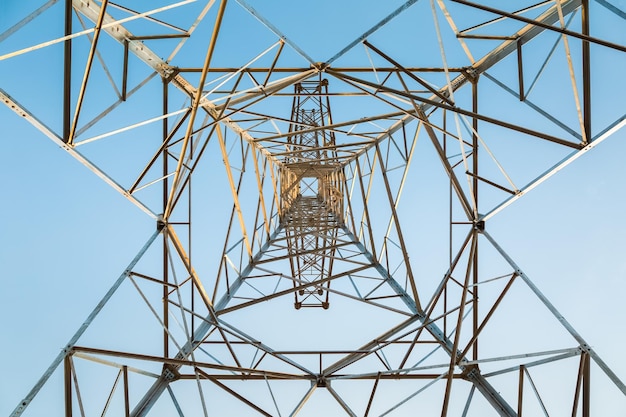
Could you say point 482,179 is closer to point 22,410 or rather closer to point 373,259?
point 373,259

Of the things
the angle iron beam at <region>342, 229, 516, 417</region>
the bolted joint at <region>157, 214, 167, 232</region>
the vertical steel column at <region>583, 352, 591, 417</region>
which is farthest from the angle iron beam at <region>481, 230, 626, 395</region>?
the bolted joint at <region>157, 214, 167, 232</region>

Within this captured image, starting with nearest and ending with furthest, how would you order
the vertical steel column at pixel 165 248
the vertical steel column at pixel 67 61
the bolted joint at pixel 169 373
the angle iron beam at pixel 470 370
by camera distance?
the vertical steel column at pixel 67 61 < the angle iron beam at pixel 470 370 < the bolted joint at pixel 169 373 < the vertical steel column at pixel 165 248

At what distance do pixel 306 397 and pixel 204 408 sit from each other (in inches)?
71.4

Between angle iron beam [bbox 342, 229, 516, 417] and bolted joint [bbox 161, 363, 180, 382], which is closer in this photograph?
angle iron beam [bbox 342, 229, 516, 417]

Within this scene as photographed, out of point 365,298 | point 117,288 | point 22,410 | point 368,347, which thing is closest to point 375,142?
point 365,298

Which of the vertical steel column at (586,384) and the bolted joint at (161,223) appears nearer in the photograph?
the vertical steel column at (586,384)

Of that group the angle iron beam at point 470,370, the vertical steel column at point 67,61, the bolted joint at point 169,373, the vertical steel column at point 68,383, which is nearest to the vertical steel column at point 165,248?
the bolted joint at point 169,373

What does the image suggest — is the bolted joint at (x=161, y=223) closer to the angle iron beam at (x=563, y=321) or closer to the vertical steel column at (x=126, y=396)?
the vertical steel column at (x=126, y=396)

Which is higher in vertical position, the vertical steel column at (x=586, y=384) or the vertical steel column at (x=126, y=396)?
the vertical steel column at (x=126, y=396)

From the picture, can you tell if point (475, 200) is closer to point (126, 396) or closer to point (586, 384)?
point (586, 384)

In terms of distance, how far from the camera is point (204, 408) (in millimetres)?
6223

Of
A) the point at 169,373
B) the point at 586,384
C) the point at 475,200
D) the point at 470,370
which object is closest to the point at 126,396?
the point at 169,373

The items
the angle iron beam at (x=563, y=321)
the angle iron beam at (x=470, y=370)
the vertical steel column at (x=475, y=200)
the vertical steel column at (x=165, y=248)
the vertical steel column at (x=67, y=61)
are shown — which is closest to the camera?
the angle iron beam at (x=563, y=321)

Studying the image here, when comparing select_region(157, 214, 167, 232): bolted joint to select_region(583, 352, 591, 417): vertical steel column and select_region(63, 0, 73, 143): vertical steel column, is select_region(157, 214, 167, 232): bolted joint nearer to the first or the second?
select_region(63, 0, 73, 143): vertical steel column
